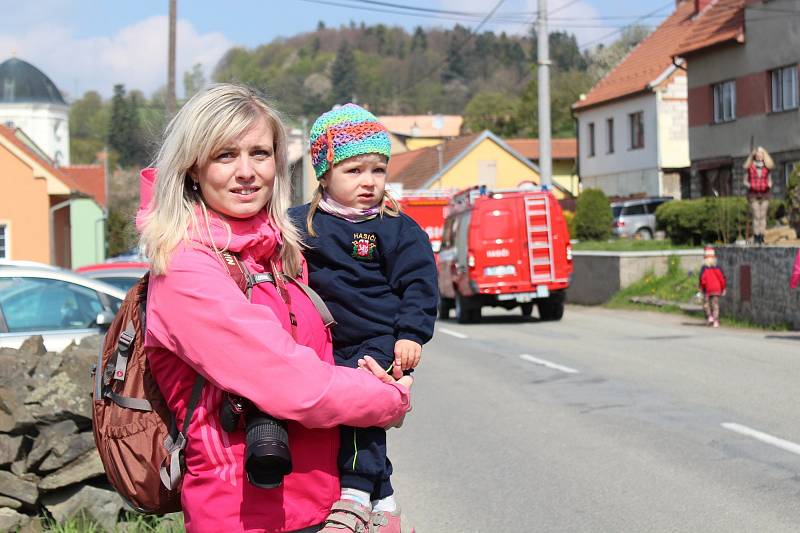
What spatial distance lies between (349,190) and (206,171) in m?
0.59

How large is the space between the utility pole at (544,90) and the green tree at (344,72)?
9476 centimetres

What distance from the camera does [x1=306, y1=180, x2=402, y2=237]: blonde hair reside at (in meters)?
3.30

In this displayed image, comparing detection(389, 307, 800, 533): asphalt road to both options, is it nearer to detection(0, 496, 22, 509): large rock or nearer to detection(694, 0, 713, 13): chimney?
detection(0, 496, 22, 509): large rock

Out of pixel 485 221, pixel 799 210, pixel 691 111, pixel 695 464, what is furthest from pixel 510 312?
pixel 695 464

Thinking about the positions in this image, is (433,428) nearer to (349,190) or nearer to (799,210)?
(349,190)

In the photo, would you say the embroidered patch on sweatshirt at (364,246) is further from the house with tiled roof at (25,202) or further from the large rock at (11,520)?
the house with tiled roof at (25,202)

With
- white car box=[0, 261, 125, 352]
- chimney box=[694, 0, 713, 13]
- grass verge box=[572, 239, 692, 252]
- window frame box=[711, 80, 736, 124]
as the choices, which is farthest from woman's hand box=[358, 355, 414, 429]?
chimney box=[694, 0, 713, 13]

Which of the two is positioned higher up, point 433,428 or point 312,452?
point 312,452

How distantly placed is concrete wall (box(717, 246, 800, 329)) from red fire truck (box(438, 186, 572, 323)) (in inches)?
134

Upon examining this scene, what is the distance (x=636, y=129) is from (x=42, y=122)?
51.9 meters

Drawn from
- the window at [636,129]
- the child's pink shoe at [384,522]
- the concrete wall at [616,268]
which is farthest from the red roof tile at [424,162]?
the child's pink shoe at [384,522]

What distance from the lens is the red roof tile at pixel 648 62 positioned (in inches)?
2071

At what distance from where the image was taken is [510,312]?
29.4m

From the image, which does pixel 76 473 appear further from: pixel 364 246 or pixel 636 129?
pixel 636 129
